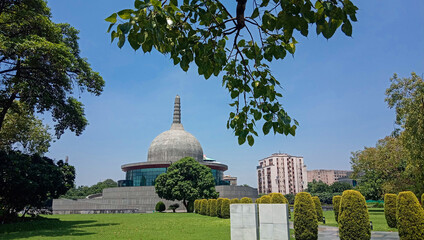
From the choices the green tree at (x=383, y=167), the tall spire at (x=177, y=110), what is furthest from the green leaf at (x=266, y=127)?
the tall spire at (x=177, y=110)

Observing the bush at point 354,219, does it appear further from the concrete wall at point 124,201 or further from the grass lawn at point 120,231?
the concrete wall at point 124,201

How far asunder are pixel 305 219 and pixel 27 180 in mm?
16416

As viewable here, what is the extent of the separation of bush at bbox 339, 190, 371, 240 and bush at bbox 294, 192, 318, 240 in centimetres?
121

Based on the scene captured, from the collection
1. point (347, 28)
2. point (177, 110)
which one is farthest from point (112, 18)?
point (177, 110)

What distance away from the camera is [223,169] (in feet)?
196

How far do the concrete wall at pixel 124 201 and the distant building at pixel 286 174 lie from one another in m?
65.3

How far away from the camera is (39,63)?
17344mm

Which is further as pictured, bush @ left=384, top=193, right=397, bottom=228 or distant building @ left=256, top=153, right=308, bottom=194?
distant building @ left=256, top=153, right=308, bottom=194

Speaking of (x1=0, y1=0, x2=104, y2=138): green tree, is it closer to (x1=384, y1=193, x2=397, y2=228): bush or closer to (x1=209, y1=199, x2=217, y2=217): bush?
(x1=209, y1=199, x2=217, y2=217): bush

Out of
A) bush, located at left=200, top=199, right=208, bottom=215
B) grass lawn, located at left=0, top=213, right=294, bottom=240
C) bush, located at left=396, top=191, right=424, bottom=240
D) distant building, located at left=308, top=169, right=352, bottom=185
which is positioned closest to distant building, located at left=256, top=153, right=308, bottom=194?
distant building, located at left=308, top=169, right=352, bottom=185

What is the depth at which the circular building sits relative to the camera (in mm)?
55219

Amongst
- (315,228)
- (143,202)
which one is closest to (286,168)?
(143,202)

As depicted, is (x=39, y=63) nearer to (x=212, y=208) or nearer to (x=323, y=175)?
(x=212, y=208)

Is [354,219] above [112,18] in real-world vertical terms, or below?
below
